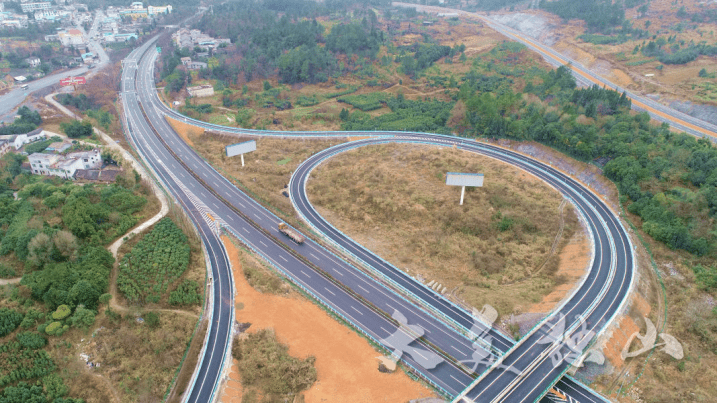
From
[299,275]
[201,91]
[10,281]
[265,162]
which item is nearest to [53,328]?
[10,281]

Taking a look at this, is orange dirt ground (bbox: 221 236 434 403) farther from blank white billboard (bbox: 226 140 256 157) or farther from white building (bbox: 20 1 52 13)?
white building (bbox: 20 1 52 13)

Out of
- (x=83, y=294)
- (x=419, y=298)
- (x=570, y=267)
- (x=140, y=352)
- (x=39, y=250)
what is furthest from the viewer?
(x=570, y=267)

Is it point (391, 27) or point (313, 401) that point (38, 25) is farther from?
point (313, 401)

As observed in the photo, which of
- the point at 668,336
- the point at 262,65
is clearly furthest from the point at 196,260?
the point at 262,65

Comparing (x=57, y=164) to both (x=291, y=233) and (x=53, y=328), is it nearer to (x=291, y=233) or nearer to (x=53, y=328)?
(x=53, y=328)

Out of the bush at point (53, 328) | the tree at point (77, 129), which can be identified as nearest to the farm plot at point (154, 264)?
the bush at point (53, 328)

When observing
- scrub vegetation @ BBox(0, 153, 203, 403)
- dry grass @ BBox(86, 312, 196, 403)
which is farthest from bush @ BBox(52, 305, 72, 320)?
dry grass @ BBox(86, 312, 196, 403)
